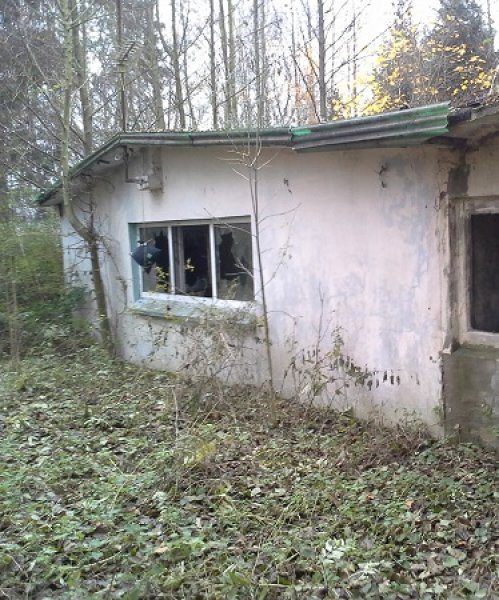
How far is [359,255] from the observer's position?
670 centimetres

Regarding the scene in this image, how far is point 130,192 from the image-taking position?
1038cm

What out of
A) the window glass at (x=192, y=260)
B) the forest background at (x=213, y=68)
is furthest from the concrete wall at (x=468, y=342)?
the forest background at (x=213, y=68)

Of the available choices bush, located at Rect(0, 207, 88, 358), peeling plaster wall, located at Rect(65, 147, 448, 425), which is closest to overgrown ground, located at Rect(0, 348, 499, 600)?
peeling plaster wall, located at Rect(65, 147, 448, 425)

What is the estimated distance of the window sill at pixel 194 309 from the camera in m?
7.98

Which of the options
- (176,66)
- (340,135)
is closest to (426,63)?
(176,66)

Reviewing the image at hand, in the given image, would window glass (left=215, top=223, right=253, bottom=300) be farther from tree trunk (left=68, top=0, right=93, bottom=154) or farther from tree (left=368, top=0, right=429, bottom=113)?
tree (left=368, top=0, right=429, bottom=113)

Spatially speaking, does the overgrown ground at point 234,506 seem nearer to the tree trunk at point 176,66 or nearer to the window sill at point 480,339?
the window sill at point 480,339

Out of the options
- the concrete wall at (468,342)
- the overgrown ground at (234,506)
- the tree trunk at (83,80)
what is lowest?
the overgrown ground at (234,506)

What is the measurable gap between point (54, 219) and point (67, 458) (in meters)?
9.45

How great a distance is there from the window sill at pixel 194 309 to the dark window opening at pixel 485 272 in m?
2.84

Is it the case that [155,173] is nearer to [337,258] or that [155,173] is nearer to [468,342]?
[337,258]

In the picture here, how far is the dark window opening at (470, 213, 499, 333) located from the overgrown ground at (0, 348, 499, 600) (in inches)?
48.4

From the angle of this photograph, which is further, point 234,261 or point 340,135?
point 234,261

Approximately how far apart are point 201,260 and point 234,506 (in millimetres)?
5000
